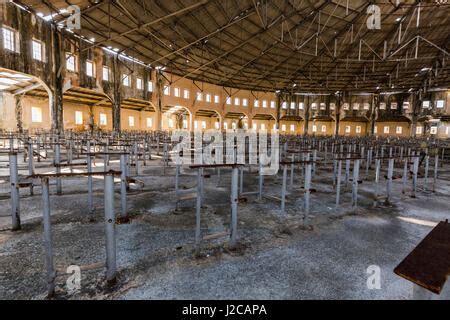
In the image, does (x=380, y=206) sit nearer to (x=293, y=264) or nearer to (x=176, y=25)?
(x=293, y=264)

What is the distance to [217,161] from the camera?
1126 centimetres

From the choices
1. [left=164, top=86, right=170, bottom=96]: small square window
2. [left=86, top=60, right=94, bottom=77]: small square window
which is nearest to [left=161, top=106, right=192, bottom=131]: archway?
[left=164, top=86, right=170, bottom=96]: small square window

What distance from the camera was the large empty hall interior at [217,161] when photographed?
2744 millimetres

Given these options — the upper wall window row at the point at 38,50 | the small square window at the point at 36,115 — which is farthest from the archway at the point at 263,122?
the upper wall window row at the point at 38,50

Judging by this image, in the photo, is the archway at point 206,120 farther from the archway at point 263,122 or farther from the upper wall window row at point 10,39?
the upper wall window row at point 10,39

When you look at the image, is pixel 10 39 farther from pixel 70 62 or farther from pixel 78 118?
pixel 78 118

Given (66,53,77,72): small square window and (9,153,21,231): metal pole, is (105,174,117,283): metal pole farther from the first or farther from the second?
(66,53,77,72): small square window

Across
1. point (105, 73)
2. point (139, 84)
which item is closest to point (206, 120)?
point (139, 84)

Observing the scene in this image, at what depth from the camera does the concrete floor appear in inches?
103

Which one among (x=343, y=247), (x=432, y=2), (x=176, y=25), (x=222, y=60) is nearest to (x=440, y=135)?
(x=432, y=2)

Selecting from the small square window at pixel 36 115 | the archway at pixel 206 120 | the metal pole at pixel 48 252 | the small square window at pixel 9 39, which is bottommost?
the metal pole at pixel 48 252

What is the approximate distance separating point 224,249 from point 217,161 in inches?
308

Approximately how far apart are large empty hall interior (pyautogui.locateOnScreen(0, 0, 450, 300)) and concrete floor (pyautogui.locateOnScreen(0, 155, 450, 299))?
29 mm

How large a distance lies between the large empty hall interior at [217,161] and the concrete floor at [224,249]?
29 millimetres
